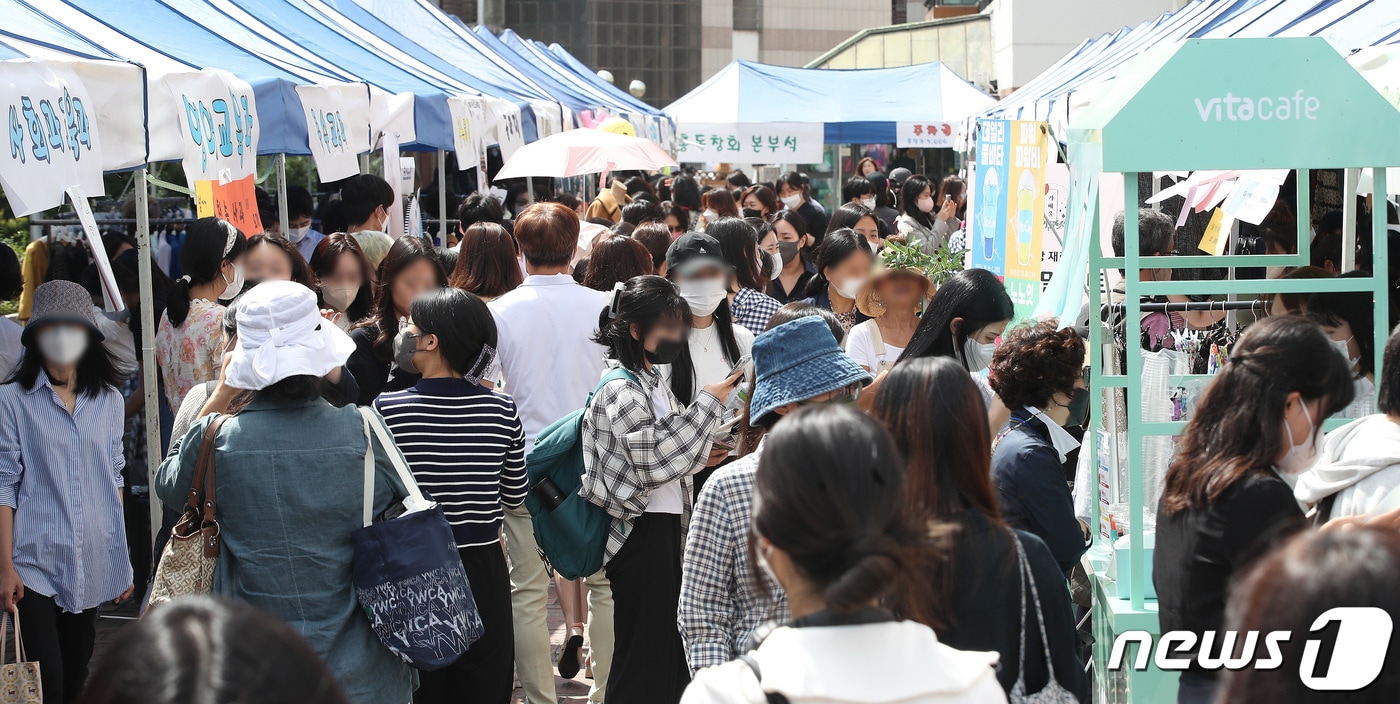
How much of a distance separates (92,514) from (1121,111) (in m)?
3.48

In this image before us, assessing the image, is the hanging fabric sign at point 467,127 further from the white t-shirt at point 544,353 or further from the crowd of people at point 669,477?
the white t-shirt at point 544,353

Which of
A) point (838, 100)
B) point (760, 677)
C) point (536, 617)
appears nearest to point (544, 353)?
point (536, 617)

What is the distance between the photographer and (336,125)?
6.53 meters

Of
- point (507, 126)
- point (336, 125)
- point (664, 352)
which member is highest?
point (507, 126)

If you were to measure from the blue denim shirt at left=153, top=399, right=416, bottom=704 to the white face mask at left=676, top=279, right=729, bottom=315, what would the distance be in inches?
72.1

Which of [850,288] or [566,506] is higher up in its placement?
[850,288]

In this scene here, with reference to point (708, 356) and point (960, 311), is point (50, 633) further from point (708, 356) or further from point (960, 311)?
point (960, 311)

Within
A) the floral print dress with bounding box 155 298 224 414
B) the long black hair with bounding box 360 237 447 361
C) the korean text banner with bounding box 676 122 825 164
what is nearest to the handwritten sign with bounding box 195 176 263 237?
the floral print dress with bounding box 155 298 224 414

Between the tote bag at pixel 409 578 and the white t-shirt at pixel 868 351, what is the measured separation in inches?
86.8

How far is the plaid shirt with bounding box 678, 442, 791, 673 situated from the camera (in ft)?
8.45

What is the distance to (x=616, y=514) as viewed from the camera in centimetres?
399

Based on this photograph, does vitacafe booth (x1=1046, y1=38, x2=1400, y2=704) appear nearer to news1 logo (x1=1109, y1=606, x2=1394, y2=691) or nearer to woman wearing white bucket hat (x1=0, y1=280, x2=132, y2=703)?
news1 logo (x1=1109, y1=606, x2=1394, y2=691)

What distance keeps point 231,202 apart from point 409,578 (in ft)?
8.39

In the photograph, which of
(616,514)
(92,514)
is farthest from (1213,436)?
(92,514)
